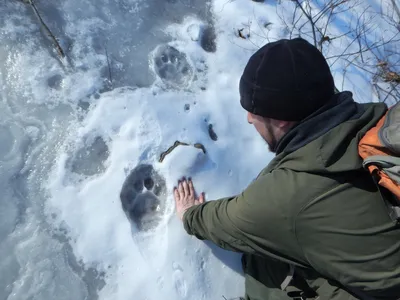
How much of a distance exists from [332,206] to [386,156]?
0.87ft

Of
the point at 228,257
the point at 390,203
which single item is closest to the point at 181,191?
the point at 228,257

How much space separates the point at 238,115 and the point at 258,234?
45.6 inches

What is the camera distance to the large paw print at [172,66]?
265 cm

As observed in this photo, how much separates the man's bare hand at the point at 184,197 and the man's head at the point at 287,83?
0.76m

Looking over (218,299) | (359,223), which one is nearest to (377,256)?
(359,223)

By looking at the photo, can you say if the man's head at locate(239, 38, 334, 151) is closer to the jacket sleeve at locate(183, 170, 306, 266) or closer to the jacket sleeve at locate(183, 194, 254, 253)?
the jacket sleeve at locate(183, 170, 306, 266)

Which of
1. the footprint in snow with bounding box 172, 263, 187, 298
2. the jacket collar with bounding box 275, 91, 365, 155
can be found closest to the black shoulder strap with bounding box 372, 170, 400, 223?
the jacket collar with bounding box 275, 91, 365, 155

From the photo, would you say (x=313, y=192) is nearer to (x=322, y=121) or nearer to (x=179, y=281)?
(x=322, y=121)

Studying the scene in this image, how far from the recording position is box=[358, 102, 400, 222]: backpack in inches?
50.4

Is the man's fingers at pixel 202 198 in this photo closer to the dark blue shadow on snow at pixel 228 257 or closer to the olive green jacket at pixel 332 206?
the dark blue shadow on snow at pixel 228 257

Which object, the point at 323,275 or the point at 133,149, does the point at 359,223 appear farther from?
the point at 133,149

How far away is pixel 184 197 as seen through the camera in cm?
226

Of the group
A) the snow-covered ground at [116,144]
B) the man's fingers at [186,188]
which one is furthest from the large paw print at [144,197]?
the man's fingers at [186,188]

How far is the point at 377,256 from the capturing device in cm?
148
